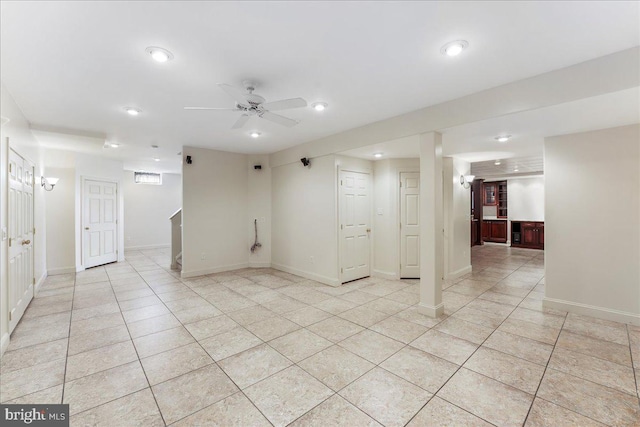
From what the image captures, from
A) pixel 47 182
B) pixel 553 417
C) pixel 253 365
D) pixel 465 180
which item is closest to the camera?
pixel 553 417

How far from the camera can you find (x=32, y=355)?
2.68 metres

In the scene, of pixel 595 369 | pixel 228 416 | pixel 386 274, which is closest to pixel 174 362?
pixel 228 416

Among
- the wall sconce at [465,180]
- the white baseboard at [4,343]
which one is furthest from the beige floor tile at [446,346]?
the white baseboard at [4,343]

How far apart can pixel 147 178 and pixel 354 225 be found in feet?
25.8

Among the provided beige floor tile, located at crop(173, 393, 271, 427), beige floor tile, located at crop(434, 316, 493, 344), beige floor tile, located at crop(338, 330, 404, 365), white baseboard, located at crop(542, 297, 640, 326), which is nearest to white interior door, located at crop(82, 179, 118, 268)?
beige floor tile, located at crop(173, 393, 271, 427)

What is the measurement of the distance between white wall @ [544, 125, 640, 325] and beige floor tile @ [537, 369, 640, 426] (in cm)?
190

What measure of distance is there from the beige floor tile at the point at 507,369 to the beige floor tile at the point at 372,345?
0.68m

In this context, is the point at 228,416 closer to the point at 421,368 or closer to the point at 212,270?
the point at 421,368

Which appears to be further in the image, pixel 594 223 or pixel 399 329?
pixel 594 223

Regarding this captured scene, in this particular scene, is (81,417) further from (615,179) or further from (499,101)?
(615,179)

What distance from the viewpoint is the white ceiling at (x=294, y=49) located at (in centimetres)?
181

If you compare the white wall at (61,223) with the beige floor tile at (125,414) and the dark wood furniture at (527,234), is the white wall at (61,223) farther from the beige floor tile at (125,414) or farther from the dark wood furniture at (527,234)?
the dark wood furniture at (527,234)

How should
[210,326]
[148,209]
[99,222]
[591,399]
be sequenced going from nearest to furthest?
1. [591,399]
2. [210,326]
3. [99,222]
4. [148,209]

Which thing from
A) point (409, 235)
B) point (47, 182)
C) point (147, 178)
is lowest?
point (409, 235)
